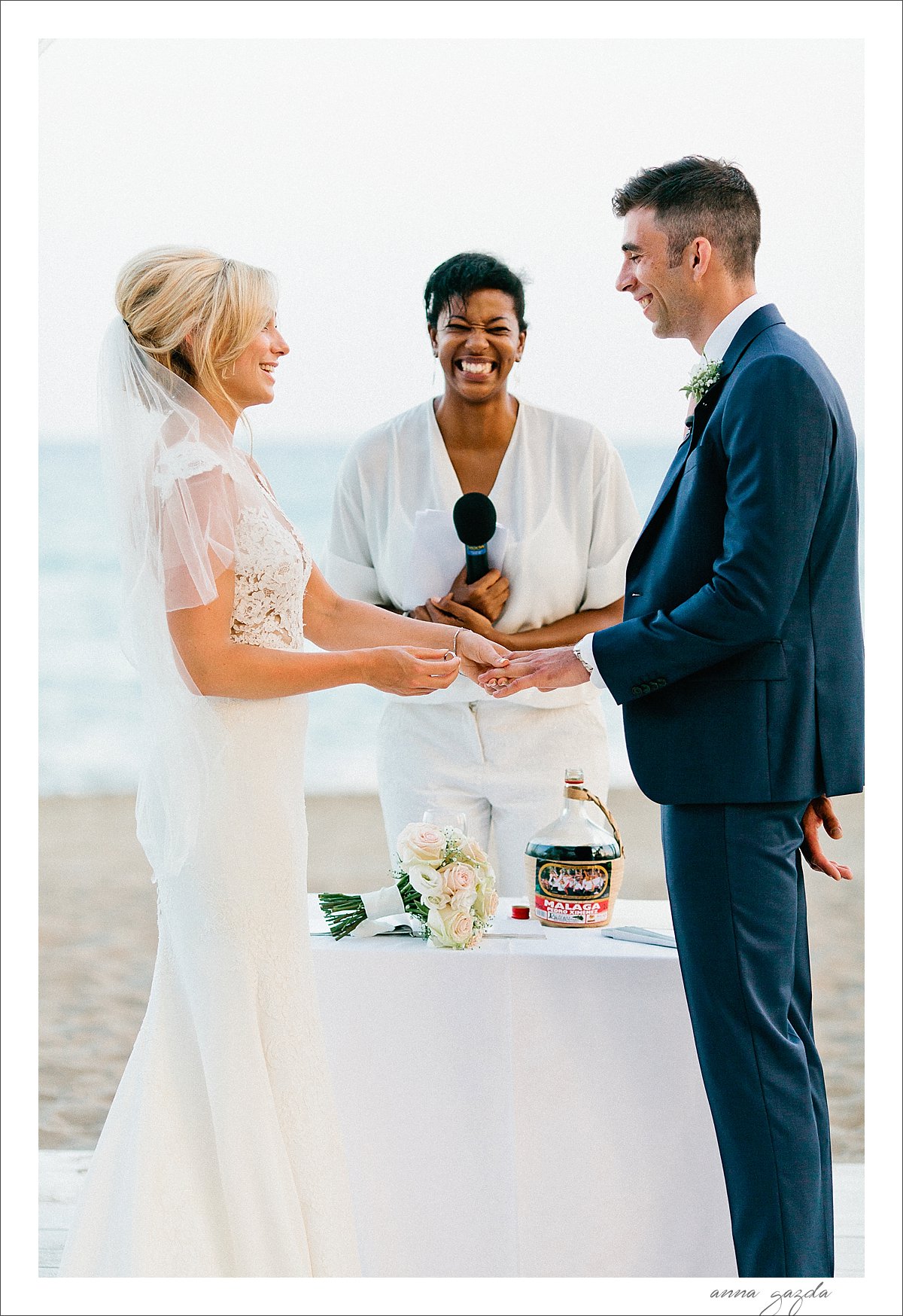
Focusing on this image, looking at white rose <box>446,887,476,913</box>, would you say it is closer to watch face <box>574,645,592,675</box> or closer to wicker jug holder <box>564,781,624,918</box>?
wicker jug holder <box>564,781,624,918</box>

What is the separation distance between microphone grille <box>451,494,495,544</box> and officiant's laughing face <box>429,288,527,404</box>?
29 centimetres

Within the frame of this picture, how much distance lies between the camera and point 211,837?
2.14 metres

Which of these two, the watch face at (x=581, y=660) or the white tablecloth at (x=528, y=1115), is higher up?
the watch face at (x=581, y=660)

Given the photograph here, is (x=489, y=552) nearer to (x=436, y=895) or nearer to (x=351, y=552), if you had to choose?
(x=351, y=552)

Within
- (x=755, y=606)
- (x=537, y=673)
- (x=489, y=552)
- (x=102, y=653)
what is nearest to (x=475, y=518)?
(x=489, y=552)

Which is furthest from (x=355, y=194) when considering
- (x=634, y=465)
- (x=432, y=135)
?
(x=634, y=465)

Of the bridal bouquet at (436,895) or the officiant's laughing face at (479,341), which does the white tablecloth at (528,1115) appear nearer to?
the bridal bouquet at (436,895)

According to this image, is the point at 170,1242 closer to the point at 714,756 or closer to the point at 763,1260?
the point at 763,1260

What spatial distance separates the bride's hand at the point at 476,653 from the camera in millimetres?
2775

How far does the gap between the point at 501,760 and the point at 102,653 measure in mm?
12856

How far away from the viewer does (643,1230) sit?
2.32m

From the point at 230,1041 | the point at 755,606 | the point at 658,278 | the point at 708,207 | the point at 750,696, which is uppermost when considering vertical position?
the point at 708,207

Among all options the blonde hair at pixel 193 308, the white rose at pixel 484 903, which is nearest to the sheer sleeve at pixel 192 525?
the blonde hair at pixel 193 308

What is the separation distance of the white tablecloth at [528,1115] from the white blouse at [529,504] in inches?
35.2
